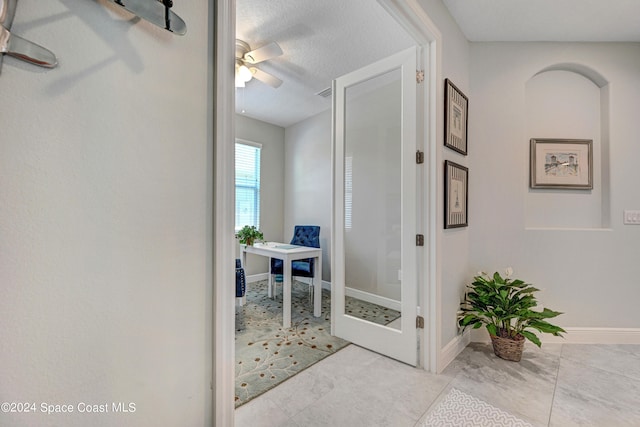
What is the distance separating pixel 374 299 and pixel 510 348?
1064mm

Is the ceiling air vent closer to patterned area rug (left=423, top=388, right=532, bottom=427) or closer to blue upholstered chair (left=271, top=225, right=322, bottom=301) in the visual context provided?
blue upholstered chair (left=271, top=225, right=322, bottom=301)

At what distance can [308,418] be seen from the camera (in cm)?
153

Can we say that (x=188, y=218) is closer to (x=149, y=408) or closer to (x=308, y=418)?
(x=149, y=408)

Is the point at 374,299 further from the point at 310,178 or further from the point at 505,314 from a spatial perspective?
the point at 310,178

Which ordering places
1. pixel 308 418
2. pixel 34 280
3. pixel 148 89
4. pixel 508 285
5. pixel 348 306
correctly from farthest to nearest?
pixel 348 306 → pixel 508 285 → pixel 308 418 → pixel 148 89 → pixel 34 280

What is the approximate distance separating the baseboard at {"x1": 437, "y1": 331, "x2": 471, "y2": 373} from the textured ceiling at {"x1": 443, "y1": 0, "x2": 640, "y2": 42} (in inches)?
101

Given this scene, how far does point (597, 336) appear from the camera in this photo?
2414mm

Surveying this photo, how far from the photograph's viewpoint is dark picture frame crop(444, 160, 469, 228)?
207 cm

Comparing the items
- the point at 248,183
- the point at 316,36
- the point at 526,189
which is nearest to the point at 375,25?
the point at 316,36

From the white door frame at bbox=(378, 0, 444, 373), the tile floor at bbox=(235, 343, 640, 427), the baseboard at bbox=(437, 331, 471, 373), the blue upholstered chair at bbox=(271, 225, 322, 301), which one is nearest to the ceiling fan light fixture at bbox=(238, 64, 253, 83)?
the white door frame at bbox=(378, 0, 444, 373)

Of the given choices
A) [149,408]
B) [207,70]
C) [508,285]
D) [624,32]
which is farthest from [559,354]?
[207,70]

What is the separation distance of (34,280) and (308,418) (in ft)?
4.88

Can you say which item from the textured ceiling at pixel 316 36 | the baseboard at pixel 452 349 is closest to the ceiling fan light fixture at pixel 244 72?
the textured ceiling at pixel 316 36

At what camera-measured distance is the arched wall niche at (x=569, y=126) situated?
251cm
